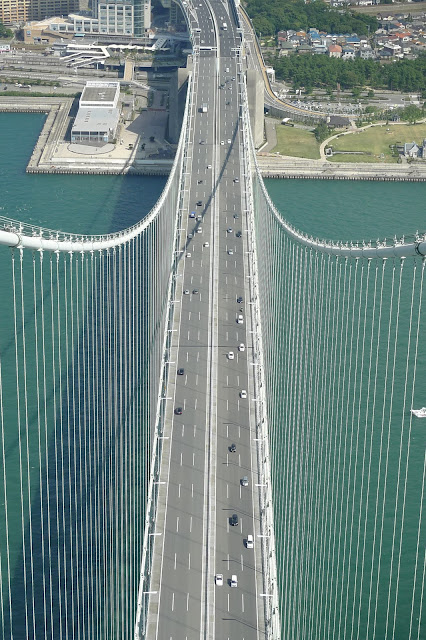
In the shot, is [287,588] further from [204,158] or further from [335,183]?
[335,183]

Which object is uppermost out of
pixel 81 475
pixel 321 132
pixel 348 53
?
pixel 348 53

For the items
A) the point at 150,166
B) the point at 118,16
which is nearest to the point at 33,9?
the point at 118,16

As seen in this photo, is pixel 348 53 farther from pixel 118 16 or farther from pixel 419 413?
pixel 419 413

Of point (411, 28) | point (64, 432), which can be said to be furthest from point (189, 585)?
point (411, 28)

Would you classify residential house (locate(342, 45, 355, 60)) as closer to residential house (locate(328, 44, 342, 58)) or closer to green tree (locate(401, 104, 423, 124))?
residential house (locate(328, 44, 342, 58))

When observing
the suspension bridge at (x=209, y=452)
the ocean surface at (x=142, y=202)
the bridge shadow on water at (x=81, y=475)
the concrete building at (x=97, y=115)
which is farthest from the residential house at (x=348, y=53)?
the bridge shadow on water at (x=81, y=475)

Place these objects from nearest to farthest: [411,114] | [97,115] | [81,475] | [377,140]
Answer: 1. [81,475]
2. [97,115]
3. [377,140]
4. [411,114]

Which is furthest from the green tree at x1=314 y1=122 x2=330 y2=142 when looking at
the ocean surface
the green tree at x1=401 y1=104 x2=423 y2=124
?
the green tree at x1=401 y1=104 x2=423 y2=124
